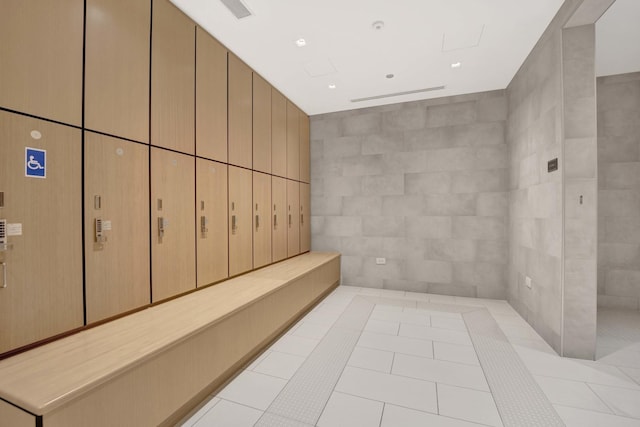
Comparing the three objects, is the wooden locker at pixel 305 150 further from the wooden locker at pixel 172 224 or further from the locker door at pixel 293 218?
the wooden locker at pixel 172 224

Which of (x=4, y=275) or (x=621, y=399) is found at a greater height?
(x=4, y=275)

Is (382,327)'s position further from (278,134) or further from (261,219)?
(278,134)

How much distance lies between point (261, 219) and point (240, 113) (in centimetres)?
142

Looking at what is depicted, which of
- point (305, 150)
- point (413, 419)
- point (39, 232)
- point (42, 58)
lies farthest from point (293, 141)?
point (413, 419)

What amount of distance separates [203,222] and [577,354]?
3822 mm

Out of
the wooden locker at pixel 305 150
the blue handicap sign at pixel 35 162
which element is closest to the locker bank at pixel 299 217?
the blue handicap sign at pixel 35 162

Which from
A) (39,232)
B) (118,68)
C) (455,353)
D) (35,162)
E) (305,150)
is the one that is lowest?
(455,353)

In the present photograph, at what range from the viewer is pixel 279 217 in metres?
4.49

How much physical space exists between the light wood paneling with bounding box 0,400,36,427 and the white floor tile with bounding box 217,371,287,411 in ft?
3.90

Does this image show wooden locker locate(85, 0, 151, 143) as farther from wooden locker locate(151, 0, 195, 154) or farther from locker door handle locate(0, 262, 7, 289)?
locker door handle locate(0, 262, 7, 289)

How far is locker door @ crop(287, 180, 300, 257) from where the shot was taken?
4789 millimetres

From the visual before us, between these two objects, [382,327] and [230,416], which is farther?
[382,327]

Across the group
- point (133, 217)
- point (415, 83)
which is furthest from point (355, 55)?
point (133, 217)

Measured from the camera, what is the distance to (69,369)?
141cm
